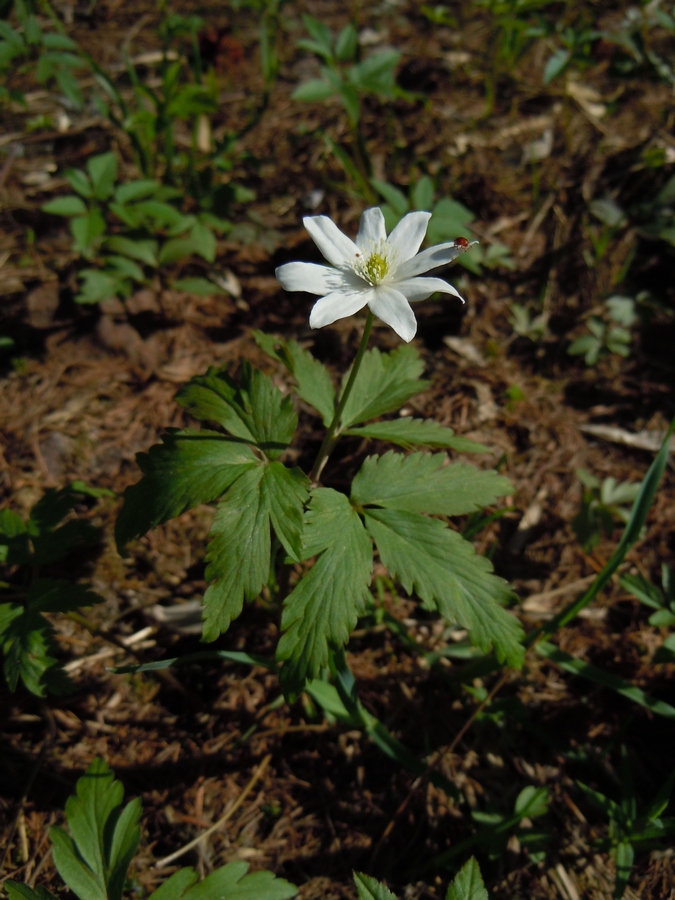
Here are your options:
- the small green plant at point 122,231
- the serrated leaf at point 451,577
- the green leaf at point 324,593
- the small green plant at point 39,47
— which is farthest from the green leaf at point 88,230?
the serrated leaf at point 451,577

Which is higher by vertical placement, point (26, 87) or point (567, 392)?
point (26, 87)

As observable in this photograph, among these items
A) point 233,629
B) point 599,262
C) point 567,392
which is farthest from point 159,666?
point 599,262

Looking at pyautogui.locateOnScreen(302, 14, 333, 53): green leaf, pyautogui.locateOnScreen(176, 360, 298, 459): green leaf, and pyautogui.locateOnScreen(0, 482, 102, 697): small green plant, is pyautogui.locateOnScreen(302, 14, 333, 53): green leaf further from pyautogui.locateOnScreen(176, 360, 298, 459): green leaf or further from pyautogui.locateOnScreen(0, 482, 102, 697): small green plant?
pyautogui.locateOnScreen(0, 482, 102, 697): small green plant

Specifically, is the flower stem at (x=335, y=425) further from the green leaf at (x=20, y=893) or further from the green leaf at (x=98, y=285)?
the green leaf at (x=98, y=285)

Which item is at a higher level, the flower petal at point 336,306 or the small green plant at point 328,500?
the flower petal at point 336,306

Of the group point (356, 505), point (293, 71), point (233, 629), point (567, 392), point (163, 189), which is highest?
point (293, 71)

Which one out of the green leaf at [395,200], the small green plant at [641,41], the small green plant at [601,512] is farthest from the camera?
the small green plant at [641,41]

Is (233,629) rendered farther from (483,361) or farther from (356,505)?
(483,361)
